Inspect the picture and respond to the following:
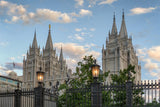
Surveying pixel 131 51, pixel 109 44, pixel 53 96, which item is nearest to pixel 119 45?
pixel 109 44

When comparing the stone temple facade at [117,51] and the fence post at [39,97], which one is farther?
the stone temple facade at [117,51]

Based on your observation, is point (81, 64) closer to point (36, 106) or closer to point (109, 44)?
point (36, 106)

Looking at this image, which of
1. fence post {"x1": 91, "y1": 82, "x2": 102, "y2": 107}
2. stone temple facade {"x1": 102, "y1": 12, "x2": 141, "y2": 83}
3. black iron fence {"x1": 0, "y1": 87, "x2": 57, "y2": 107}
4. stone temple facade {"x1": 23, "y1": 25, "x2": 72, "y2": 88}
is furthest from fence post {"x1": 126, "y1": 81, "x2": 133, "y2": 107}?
stone temple facade {"x1": 23, "y1": 25, "x2": 72, "y2": 88}

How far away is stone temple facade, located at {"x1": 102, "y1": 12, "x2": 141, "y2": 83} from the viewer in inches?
2872

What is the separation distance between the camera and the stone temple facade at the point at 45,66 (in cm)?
9700

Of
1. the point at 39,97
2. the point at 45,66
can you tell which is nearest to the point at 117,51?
the point at 45,66

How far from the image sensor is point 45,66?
10638 centimetres

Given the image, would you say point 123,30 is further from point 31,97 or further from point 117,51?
point 31,97

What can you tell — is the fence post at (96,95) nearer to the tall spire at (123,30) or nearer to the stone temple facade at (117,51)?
the stone temple facade at (117,51)

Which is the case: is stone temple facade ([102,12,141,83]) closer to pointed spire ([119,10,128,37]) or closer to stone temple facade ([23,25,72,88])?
pointed spire ([119,10,128,37])

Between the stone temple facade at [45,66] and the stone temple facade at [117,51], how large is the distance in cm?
2456

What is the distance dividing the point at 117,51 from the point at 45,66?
4334 cm

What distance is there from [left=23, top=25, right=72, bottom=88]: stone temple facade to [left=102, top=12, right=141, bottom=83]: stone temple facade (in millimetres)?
24565

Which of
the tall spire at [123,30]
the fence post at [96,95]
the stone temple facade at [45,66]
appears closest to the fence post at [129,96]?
the fence post at [96,95]
